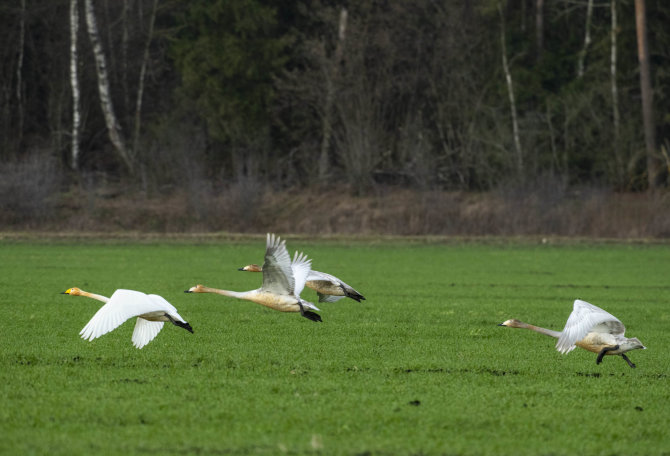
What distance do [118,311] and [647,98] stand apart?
3508 cm

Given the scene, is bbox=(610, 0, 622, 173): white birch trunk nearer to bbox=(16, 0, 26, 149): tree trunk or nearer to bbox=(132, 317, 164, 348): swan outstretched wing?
bbox=(16, 0, 26, 149): tree trunk

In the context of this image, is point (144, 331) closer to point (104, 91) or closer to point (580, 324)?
point (580, 324)

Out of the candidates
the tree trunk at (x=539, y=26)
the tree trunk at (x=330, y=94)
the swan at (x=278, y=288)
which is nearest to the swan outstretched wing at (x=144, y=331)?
the swan at (x=278, y=288)

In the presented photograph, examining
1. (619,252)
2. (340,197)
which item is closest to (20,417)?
(619,252)

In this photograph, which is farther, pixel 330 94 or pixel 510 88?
pixel 330 94

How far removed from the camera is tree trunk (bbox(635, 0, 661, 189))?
134 feet

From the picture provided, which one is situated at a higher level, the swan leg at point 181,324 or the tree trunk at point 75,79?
the tree trunk at point 75,79

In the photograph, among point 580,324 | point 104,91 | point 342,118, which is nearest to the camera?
point 580,324

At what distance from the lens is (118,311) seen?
9867mm

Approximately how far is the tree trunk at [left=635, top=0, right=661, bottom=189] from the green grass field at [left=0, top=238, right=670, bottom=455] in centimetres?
2202

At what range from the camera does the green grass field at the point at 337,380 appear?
7520 mm

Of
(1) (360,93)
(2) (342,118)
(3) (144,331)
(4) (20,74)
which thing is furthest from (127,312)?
(4) (20,74)

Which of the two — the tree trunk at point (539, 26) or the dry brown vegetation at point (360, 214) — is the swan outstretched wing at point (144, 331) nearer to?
the dry brown vegetation at point (360, 214)

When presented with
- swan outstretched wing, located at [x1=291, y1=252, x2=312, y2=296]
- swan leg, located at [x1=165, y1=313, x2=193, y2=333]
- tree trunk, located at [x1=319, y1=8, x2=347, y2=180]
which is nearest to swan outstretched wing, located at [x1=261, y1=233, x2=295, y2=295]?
swan outstretched wing, located at [x1=291, y1=252, x2=312, y2=296]
